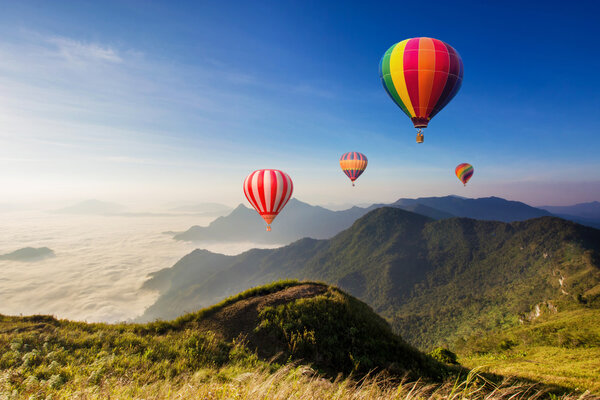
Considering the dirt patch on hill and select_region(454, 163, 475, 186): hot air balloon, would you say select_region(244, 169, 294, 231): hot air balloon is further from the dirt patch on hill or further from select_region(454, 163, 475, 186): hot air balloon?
select_region(454, 163, 475, 186): hot air balloon

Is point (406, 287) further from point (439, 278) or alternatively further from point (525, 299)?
point (525, 299)

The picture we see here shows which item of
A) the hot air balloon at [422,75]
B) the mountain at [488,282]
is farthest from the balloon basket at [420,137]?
the mountain at [488,282]

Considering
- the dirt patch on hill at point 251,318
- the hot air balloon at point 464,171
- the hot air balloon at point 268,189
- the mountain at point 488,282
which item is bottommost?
the mountain at point 488,282

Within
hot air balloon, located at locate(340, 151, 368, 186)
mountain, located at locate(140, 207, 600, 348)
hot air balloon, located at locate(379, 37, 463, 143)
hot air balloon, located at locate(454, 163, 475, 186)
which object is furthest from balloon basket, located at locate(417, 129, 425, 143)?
mountain, located at locate(140, 207, 600, 348)

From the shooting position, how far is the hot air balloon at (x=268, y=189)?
29.5 metres

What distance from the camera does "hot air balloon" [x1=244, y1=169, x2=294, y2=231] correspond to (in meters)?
29.5

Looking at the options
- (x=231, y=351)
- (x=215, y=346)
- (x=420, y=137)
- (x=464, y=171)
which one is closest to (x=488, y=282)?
(x=464, y=171)

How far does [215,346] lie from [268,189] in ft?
66.9

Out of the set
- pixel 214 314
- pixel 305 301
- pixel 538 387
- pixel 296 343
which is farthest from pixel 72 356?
pixel 538 387

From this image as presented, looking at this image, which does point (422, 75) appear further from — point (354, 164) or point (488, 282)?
point (488, 282)

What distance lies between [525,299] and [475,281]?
41956 millimetres

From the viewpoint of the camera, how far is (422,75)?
2103cm

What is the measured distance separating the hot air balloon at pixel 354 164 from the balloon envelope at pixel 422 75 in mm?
29659

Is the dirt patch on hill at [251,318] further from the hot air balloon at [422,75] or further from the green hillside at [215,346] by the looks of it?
the hot air balloon at [422,75]
